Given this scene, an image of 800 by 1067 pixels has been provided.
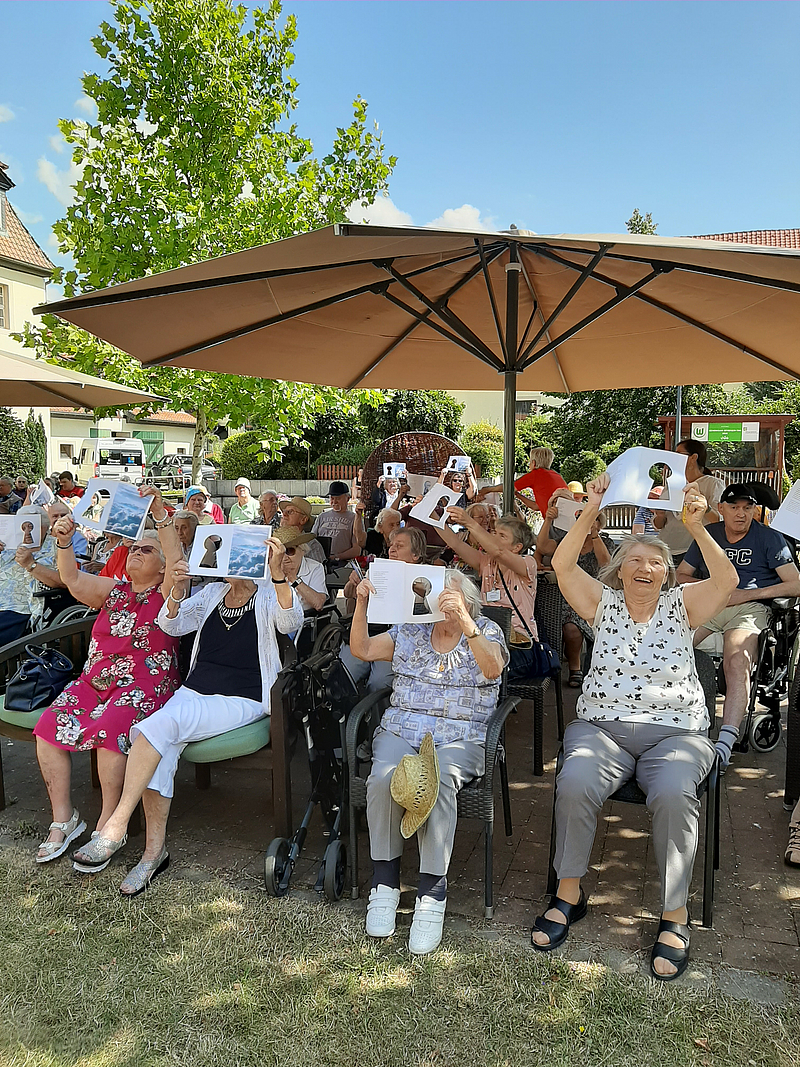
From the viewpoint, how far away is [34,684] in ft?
11.7

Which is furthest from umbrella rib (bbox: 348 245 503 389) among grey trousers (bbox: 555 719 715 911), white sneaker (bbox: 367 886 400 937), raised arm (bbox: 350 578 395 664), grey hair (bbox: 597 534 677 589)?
white sneaker (bbox: 367 886 400 937)

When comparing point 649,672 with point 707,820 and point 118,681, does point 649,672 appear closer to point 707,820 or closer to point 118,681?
point 707,820

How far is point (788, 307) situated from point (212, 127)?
8952mm

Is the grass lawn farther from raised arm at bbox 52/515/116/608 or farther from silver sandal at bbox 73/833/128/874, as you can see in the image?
raised arm at bbox 52/515/116/608

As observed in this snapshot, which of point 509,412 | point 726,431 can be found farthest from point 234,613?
point 726,431

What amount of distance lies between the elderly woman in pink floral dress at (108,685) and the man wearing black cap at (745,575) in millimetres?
2825

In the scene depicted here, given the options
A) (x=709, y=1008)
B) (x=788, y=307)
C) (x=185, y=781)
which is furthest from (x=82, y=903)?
(x=788, y=307)

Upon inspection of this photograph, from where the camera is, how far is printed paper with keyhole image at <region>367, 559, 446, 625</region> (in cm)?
288

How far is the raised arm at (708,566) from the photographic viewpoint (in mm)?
2771

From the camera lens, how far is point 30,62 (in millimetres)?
10094

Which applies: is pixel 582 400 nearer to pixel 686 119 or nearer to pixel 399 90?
pixel 686 119

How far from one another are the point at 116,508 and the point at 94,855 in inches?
58.2

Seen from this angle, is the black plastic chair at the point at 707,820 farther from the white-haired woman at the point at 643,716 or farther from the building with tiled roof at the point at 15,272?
the building with tiled roof at the point at 15,272

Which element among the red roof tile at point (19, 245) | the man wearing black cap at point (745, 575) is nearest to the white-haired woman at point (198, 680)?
the man wearing black cap at point (745, 575)
